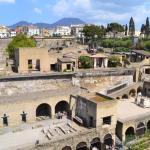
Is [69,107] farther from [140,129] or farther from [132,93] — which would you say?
[132,93]

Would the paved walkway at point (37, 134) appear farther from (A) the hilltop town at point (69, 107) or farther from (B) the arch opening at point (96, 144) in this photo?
(B) the arch opening at point (96, 144)

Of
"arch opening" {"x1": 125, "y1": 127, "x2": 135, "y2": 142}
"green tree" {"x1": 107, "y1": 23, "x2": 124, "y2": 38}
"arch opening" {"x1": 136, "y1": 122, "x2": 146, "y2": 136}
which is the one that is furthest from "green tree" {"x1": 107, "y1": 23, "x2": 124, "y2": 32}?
"arch opening" {"x1": 125, "y1": 127, "x2": 135, "y2": 142}

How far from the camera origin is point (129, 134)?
27234 millimetres

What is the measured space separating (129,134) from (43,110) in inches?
386

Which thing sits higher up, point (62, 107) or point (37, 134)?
point (62, 107)

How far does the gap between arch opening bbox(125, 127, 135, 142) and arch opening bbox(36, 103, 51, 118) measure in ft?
28.1

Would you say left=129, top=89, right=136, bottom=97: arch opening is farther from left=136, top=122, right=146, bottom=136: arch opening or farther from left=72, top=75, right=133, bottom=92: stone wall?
left=136, top=122, right=146, bottom=136: arch opening

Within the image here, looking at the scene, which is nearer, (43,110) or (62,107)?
(43,110)

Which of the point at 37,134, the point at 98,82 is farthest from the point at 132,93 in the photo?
the point at 37,134

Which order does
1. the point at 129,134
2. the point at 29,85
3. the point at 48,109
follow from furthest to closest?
the point at 29,85
the point at 48,109
the point at 129,134

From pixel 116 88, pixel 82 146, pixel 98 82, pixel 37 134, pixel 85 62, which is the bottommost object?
pixel 82 146

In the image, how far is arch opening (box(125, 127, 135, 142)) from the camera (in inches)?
1044

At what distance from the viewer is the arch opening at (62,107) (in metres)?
31.4

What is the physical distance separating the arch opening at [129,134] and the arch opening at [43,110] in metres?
8.56
